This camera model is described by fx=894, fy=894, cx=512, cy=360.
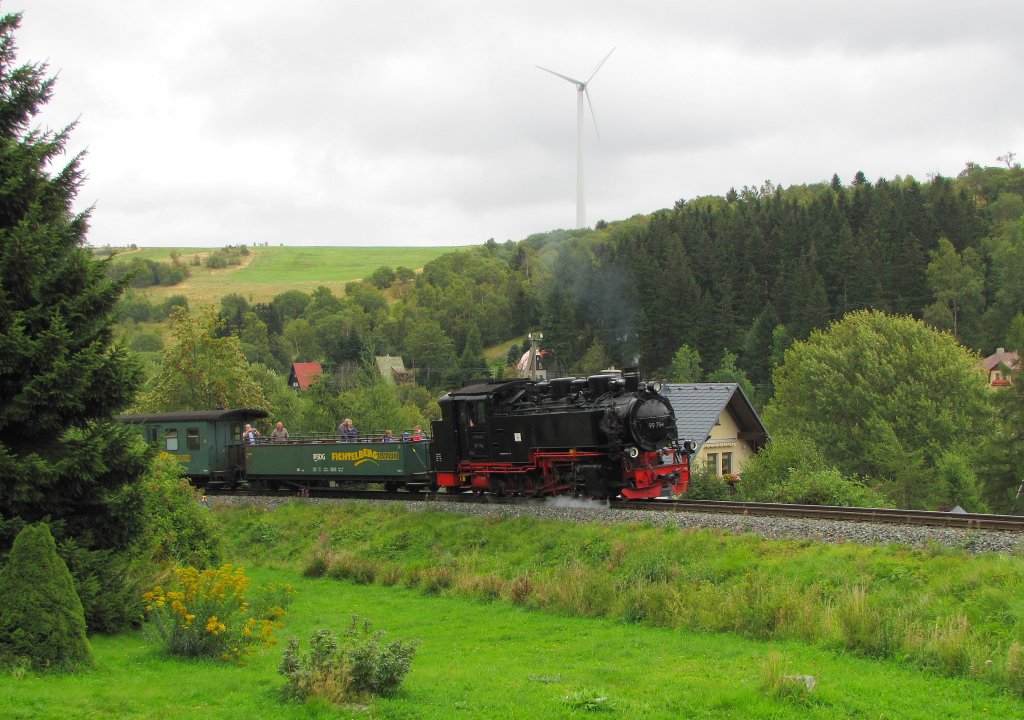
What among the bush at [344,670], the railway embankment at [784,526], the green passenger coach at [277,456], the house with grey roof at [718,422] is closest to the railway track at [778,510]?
the railway embankment at [784,526]

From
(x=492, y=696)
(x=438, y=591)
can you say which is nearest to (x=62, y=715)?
(x=492, y=696)

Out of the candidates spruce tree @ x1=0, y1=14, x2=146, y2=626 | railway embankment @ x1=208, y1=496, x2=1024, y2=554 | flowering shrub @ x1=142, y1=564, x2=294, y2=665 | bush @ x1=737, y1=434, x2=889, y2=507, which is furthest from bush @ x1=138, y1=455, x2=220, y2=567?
bush @ x1=737, y1=434, x2=889, y2=507

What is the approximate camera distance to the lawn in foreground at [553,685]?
29.6 feet

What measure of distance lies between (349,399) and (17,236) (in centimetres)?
3355

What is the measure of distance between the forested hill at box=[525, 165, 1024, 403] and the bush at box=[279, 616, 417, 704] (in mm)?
54873

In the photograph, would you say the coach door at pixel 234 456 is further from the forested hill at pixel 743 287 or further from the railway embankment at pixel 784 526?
the forested hill at pixel 743 287

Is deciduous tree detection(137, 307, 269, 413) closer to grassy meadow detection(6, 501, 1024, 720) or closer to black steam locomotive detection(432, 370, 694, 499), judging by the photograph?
black steam locomotive detection(432, 370, 694, 499)

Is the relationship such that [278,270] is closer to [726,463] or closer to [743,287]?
[743,287]

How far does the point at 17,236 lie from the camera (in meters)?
12.2

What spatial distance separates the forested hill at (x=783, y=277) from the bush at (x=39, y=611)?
54604mm

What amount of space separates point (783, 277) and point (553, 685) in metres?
72.1

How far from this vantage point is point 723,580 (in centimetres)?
1575

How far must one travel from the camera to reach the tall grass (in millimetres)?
11648

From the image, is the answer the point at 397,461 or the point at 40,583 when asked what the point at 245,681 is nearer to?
the point at 40,583
